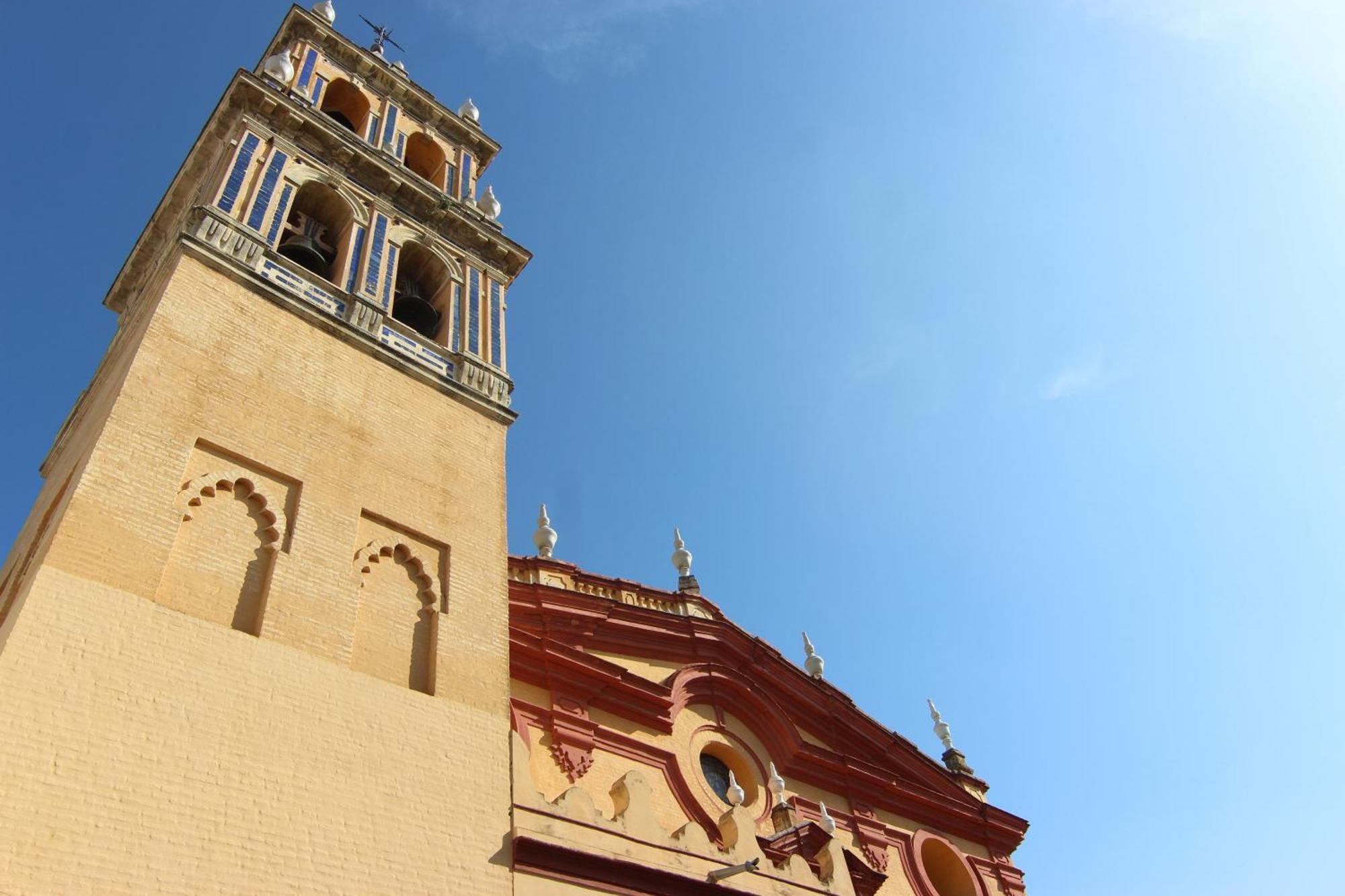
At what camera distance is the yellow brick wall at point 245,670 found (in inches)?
247

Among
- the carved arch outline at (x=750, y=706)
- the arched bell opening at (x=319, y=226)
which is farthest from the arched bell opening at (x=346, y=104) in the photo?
the carved arch outline at (x=750, y=706)

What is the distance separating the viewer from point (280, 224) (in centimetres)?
1253

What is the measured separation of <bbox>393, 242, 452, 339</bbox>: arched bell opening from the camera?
1389 cm

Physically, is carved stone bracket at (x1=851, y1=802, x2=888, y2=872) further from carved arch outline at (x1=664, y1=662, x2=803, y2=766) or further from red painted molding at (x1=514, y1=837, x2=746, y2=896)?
red painted molding at (x1=514, y1=837, x2=746, y2=896)

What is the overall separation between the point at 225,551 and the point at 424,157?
11.5m

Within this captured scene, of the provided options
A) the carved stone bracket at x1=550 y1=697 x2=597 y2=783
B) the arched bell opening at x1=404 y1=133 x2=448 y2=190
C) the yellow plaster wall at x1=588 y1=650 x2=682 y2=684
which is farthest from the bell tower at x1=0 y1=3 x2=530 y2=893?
the yellow plaster wall at x1=588 y1=650 x2=682 y2=684

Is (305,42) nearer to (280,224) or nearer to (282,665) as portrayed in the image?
(280,224)

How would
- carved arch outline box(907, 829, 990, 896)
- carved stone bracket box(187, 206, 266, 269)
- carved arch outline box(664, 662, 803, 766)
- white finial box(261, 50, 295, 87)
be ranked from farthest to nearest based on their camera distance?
carved arch outline box(907, 829, 990, 896)
carved arch outline box(664, 662, 803, 766)
white finial box(261, 50, 295, 87)
carved stone bracket box(187, 206, 266, 269)

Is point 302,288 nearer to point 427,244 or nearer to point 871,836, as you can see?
point 427,244

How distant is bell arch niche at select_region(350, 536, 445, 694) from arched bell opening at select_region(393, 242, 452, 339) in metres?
4.56

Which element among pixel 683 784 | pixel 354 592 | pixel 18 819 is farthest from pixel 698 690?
pixel 18 819

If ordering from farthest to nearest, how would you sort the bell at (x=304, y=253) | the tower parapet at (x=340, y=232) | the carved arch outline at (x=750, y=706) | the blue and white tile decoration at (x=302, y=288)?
1. the carved arch outline at (x=750, y=706)
2. the bell at (x=304, y=253)
3. the tower parapet at (x=340, y=232)
4. the blue and white tile decoration at (x=302, y=288)

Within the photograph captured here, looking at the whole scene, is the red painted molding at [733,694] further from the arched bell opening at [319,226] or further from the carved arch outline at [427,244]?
the arched bell opening at [319,226]

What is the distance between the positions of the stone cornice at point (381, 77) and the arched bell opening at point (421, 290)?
4.56m
